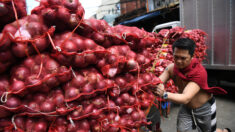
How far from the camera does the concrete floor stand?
8.82 feet

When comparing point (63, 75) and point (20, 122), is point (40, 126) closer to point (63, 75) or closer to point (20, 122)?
point (20, 122)

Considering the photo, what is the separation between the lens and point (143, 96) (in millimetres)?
1197

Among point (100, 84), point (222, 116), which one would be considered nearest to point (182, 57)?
point (100, 84)

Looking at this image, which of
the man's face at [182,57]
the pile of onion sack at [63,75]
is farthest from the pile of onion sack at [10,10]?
the man's face at [182,57]

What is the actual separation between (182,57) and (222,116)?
7.16ft

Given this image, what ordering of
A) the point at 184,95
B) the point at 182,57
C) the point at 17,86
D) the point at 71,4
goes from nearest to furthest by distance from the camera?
1. the point at 17,86
2. the point at 71,4
3. the point at 184,95
4. the point at 182,57

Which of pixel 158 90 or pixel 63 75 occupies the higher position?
pixel 63 75

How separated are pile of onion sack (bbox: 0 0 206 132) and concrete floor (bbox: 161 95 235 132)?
2.10 metres

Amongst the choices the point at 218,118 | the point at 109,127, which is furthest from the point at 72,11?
the point at 218,118

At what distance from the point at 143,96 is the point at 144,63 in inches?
11.0

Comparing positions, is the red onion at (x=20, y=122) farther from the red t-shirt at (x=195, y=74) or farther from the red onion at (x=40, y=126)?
the red t-shirt at (x=195, y=74)

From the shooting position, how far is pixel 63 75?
821 mm

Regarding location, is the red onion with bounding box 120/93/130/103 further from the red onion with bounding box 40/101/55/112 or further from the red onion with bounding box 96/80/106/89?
the red onion with bounding box 40/101/55/112

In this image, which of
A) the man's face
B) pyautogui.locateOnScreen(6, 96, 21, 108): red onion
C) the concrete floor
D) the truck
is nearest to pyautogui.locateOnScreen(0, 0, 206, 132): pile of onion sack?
pyautogui.locateOnScreen(6, 96, 21, 108): red onion
